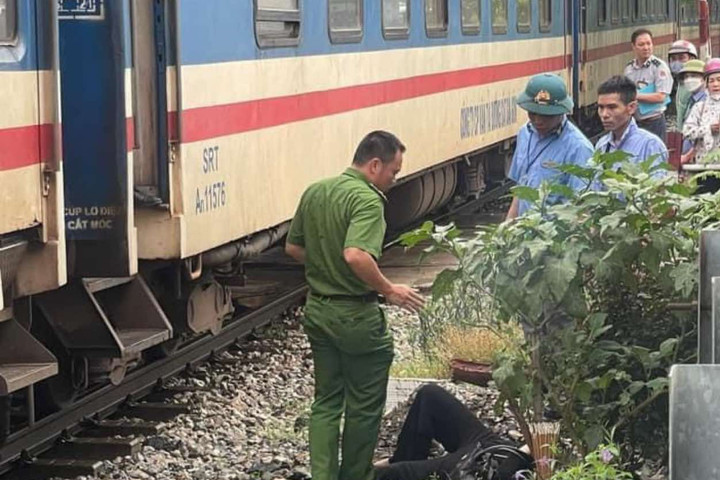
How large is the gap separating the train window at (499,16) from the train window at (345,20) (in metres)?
4.71

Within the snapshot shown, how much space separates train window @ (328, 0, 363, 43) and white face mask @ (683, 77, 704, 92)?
2.54 meters

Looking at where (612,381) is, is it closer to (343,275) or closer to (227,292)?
(343,275)

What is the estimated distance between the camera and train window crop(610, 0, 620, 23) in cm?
2403

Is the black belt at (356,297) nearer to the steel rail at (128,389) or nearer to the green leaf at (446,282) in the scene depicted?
the green leaf at (446,282)

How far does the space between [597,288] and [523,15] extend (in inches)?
467

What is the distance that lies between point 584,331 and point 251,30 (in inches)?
157

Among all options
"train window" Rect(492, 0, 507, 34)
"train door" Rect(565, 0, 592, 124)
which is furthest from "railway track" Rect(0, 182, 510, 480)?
"train door" Rect(565, 0, 592, 124)

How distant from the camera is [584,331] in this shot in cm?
561

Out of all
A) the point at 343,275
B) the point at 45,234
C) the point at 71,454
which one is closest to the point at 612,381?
the point at 343,275

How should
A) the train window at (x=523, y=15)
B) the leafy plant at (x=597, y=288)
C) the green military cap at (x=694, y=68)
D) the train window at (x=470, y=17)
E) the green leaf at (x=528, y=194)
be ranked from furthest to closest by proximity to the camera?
the train window at (x=523, y=15) < the train window at (x=470, y=17) < the green military cap at (x=694, y=68) < the green leaf at (x=528, y=194) < the leafy plant at (x=597, y=288)

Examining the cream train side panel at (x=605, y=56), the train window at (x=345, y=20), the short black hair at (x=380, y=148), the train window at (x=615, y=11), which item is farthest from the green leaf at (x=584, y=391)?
the train window at (x=615, y=11)

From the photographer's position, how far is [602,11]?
Result: 908 inches

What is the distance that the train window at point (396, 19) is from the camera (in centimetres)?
1184

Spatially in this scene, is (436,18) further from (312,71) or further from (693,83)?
(312,71)
